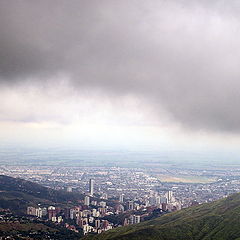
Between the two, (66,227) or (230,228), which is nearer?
(230,228)

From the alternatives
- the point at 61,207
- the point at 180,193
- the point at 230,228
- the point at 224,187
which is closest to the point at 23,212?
the point at 61,207

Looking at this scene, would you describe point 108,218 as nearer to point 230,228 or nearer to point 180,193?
point 230,228

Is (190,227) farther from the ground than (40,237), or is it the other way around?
(190,227)

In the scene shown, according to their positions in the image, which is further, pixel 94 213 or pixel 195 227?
pixel 94 213

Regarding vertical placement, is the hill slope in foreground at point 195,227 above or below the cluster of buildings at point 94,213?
above

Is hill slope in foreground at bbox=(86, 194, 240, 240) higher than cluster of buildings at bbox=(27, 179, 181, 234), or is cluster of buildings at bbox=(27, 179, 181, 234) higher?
hill slope in foreground at bbox=(86, 194, 240, 240)

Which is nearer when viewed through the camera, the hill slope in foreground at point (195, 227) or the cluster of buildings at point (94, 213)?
the hill slope in foreground at point (195, 227)

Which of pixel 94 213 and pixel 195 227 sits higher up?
pixel 195 227

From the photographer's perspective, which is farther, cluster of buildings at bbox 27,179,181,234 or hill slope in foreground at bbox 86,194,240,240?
cluster of buildings at bbox 27,179,181,234
